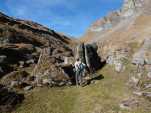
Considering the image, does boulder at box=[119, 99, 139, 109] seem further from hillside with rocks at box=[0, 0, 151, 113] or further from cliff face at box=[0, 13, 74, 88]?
cliff face at box=[0, 13, 74, 88]

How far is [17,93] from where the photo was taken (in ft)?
115

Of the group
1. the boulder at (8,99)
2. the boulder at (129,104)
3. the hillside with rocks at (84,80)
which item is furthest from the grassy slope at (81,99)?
the boulder at (8,99)

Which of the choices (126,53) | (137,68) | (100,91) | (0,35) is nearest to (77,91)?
(100,91)

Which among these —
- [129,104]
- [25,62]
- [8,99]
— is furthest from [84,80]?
[8,99]

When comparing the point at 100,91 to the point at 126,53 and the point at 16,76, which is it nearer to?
the point at 16,76

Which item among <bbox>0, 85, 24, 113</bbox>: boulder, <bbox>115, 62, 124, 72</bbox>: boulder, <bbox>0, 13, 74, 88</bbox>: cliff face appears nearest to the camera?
<bbox>0, 85, 24, 113</bbox>: boulder

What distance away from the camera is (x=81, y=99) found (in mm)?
34500

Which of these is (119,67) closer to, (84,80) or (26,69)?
(84,80)

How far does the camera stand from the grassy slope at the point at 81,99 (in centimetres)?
3063

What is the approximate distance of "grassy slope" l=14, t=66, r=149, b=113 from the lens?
30.6m

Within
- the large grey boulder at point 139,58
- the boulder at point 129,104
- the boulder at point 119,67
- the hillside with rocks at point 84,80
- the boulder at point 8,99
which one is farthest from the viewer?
the boulder at point 119,67

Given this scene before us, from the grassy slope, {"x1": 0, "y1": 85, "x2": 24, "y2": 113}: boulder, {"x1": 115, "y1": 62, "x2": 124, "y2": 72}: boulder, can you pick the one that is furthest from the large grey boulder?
{"x1": 0, "y1": 85, "x2": 24, "y2": 113}: boulder

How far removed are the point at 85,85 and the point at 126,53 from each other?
13981 millimetres

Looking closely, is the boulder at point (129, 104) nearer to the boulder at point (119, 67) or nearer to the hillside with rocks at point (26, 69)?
the hillside with rocks at point (26, 69)
